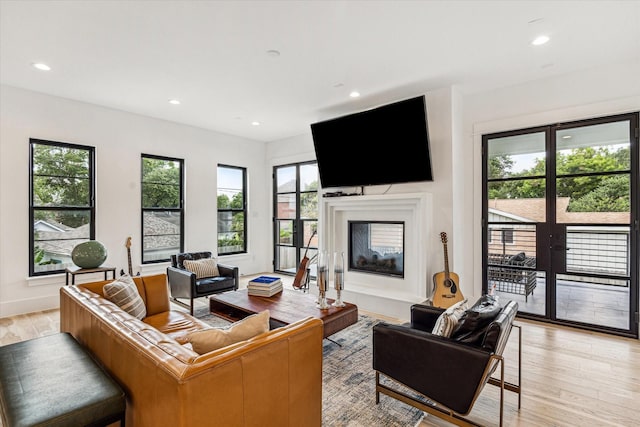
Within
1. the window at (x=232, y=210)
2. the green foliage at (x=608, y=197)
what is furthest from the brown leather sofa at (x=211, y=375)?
the window at (x=232, y=210)

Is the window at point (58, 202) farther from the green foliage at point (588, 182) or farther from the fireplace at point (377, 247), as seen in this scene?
the green foliage at point (588, 182)

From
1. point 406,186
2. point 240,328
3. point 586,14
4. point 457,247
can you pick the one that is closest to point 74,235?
point 240,328

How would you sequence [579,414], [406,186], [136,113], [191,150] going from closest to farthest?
[579,414]
[406,186]
[136,113]
[191,150]

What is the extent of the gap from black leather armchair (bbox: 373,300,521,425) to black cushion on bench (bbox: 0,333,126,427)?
59.0 inches

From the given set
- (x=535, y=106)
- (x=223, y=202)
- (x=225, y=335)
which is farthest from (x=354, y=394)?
(x=223, y=202)

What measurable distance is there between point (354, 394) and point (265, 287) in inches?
59.0

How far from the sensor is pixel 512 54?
3135 mm

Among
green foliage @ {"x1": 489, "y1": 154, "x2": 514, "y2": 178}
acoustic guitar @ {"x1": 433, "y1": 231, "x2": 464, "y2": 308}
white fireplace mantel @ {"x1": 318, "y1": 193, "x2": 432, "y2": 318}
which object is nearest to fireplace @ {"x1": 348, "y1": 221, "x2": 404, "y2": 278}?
white fireplace mantel @ {"x1": 318, "y1": 193, "x2": 432, "y2": 318}

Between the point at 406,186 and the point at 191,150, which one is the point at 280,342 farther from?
the point at 191,150

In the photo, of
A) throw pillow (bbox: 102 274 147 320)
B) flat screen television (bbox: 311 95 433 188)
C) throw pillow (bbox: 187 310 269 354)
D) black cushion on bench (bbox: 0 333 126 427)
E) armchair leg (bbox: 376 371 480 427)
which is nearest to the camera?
black cushion on bench (bbox: 0 333 126 427)

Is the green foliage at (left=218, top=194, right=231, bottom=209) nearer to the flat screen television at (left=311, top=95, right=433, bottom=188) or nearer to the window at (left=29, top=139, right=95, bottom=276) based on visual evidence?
the window at (left=29, top=139, right=95, bottom=276)

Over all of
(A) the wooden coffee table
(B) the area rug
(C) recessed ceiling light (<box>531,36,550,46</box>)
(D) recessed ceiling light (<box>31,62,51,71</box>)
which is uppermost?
(D) recessed ceiling light (<box>31,62,51,71</box>)

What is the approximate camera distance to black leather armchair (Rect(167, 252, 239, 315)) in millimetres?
3948

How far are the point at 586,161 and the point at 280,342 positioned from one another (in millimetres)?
3973
